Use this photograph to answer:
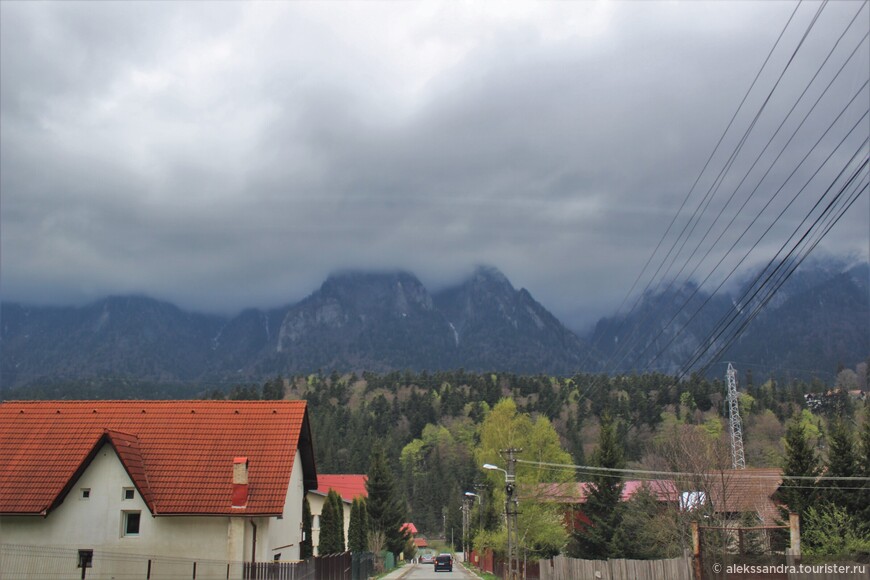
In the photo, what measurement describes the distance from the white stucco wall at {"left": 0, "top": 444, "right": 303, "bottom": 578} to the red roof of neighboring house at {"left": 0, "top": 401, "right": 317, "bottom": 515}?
1.95ft

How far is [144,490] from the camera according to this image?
3128 cm

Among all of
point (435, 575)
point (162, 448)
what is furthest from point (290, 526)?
point (435, 575)

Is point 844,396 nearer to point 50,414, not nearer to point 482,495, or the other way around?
point 482,495

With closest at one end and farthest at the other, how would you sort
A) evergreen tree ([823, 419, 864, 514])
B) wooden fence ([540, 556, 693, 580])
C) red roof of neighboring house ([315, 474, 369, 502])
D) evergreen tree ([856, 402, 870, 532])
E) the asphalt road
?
wooden fence ([540, 556, 693, 580]) < evergreen tree ([856, 402, 870, 532]) < evergreen tree ([823, 419, 864, 514]) < the asphalt road < red roof of neighboring house ([315, 474, 369, 502])

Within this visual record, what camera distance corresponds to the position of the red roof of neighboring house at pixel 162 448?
3116 cm

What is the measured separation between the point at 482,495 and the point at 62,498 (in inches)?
2651

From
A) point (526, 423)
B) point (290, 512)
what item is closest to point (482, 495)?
point (526, 423)

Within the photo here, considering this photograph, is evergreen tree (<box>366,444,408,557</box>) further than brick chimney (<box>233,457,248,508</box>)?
Yes

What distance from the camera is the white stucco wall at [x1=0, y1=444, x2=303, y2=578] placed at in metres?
30.8

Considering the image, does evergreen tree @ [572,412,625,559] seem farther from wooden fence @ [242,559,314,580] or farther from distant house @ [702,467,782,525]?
wooden fence @ [242,559,314,580]

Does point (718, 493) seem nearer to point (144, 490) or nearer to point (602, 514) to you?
point (602, 514)

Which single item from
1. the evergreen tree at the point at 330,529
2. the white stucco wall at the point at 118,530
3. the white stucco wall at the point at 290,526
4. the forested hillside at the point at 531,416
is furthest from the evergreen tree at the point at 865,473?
the forested hillside at the point at 531,416

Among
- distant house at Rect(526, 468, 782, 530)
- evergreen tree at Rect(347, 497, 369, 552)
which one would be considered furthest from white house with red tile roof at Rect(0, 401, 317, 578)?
evergreen tree at Rect(347, 497, 369, 552)

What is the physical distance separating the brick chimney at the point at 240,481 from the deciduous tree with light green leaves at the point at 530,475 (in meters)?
28.6
